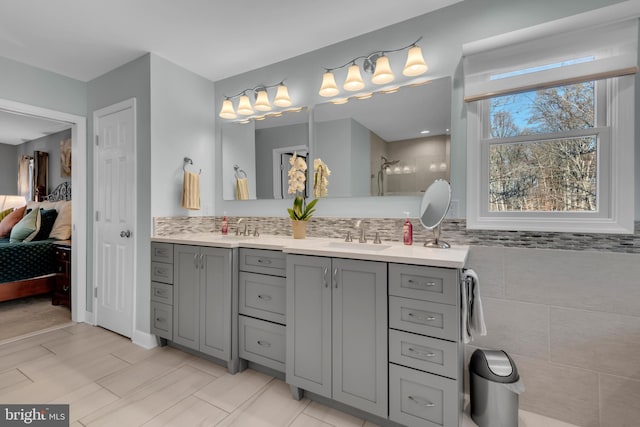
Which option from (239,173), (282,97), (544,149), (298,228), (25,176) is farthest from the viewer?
(25,176)

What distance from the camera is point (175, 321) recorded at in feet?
7.82

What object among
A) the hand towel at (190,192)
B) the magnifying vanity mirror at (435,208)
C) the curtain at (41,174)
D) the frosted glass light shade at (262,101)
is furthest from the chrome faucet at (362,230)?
the curtain at (41,174)

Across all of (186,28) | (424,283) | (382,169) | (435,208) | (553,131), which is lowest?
(424,283)

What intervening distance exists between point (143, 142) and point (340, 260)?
2.03m

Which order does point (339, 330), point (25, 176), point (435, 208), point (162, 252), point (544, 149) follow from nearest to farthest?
point (339, 330)
point (544, 149)
point (435, 208)
point (162, 252)
point (25, 176)

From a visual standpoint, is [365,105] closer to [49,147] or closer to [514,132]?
[514,132]

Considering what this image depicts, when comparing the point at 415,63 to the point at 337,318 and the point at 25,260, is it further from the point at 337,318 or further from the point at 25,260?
the point at 25,260

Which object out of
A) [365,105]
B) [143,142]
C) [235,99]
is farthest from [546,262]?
[143,142]

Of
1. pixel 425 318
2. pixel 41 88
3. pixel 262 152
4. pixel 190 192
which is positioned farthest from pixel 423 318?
pixel 41 88

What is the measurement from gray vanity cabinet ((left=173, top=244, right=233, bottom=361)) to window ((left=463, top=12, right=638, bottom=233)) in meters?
1.70

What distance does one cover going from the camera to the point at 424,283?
1444 millimetres

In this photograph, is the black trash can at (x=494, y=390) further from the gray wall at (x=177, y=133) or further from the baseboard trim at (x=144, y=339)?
the gray wall at (x=177, y=133)

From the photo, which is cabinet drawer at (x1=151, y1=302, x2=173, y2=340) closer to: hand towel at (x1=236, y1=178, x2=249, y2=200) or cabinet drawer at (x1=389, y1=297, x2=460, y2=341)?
hand towel at (x1=236, y1=178, x2=249, y2=200)

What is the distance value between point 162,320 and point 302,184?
1587 millimetres
